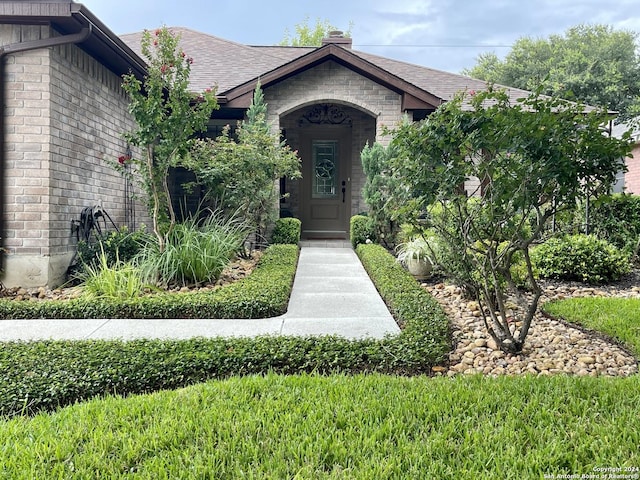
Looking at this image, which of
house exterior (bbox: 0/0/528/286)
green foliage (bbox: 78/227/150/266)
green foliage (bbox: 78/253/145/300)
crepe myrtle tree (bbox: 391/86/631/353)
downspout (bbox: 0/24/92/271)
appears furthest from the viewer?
green foliage (bbox: 78/227/150/266)

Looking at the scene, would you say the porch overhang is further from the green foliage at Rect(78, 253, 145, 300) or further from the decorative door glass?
the green foliage at Rect(78, 253, 145, 300)

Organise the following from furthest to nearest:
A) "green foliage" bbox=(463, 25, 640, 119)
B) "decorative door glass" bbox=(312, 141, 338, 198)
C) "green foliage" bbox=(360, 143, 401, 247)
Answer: "green foliage" bbox=(463, 25, 640, 119)
"decorative door glass" bbox=(312, 141, 338, 198)
"green foliage" bbox=(360, 143, 401, 247)

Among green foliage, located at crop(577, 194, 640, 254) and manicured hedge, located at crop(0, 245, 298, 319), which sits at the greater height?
green foliage, located at crop(577, 194, 640, 254)

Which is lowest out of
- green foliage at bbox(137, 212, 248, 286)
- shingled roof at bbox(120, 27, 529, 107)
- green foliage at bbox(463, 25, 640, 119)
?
green foliage at bbox(137, 212, 248, 286)

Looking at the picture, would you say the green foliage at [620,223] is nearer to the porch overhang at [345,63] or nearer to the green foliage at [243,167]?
the porch overhang at [345,63]

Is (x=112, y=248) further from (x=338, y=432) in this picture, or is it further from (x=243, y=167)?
(x=338, y=432)

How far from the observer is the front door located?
1058 centimetres

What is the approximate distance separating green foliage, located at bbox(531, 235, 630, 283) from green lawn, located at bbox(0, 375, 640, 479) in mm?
3516

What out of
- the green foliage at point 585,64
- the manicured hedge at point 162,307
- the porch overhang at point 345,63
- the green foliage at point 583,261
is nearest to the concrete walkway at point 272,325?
the manicured hedge at point 162,307

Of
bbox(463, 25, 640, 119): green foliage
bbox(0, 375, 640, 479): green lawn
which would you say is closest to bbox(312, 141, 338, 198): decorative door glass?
bbox(0, 375, 640, 479): green lawn

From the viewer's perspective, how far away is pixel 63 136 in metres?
5.29

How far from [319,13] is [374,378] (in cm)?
3167

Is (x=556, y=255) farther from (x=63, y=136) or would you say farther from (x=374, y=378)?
(x=63, y=136)

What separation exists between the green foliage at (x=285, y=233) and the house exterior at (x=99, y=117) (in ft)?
5.27
